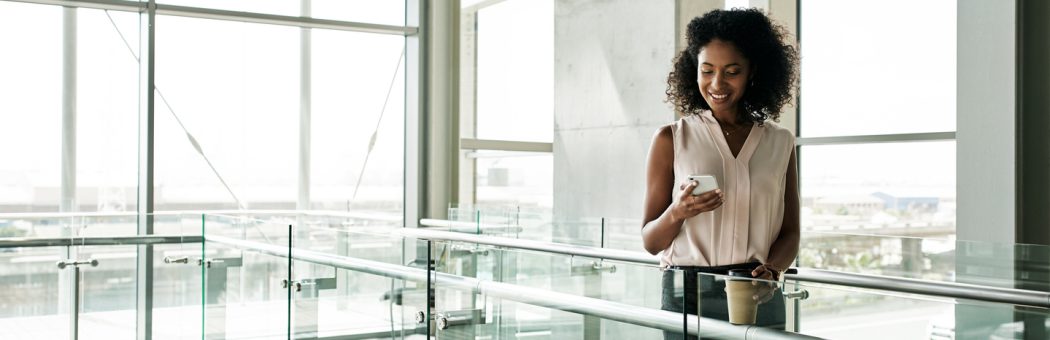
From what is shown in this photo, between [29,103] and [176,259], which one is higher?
[29,103]

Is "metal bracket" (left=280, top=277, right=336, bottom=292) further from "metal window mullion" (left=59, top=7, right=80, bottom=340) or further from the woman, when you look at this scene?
"metal window mullion" (left=59, top=7, right=80, bottom=340)

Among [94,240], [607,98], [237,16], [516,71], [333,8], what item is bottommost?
[94,240]

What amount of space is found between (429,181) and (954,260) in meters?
4.80

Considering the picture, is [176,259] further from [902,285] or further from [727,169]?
[727,169]

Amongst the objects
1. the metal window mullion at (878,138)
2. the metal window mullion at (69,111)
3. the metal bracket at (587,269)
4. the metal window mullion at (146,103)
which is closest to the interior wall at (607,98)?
the metal window mullion at (878,138)

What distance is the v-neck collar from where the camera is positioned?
196 centimetres

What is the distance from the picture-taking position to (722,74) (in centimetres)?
200

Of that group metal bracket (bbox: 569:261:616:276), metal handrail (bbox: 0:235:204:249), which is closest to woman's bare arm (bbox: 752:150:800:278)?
metal bracket (bbox: 569:261:616:276)

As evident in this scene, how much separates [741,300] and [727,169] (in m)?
0.30

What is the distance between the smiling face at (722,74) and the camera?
200 centimetres

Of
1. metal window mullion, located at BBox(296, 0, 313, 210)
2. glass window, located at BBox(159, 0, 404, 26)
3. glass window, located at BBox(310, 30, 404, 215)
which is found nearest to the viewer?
glass window, located at BBox(159, 0, 404, 26)

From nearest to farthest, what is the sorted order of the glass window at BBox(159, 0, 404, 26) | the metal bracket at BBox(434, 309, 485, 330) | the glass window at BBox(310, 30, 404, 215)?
the metal bracket at BBox(434, 309, 485, 330) → the glass window at BBox(159, 0, 404, 26) → the glass window at BBox(310, 30, 404, 215)

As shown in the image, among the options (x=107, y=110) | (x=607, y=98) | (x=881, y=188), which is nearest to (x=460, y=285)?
(x=881, y=188)

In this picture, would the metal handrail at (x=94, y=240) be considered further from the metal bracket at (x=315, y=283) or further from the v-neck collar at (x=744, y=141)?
the v-neck collar at (x=744, y=141)
